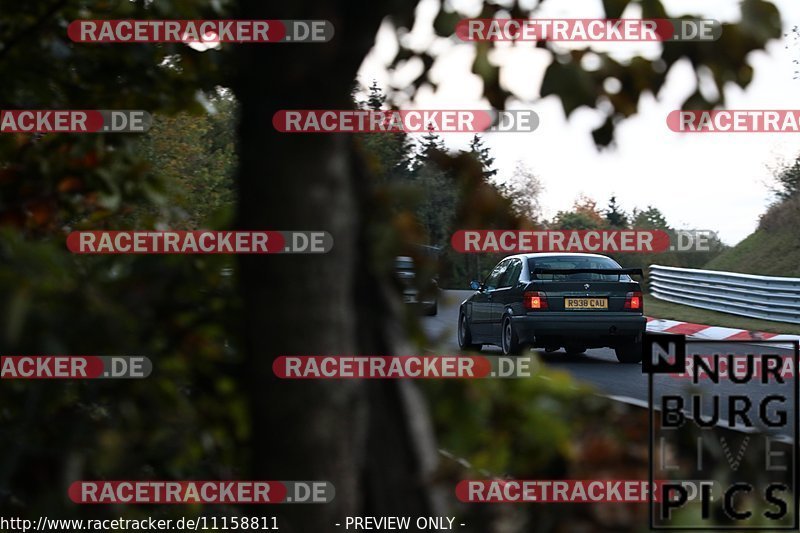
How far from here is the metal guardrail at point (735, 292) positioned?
2445 centimetres

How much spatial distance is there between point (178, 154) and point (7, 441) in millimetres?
45570

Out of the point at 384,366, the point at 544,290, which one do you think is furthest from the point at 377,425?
the point at 544,290

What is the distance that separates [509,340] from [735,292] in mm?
14007

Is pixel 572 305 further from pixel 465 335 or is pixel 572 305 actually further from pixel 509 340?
pixel 465 335

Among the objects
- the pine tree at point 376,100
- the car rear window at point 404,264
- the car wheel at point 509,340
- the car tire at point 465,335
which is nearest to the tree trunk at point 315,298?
the car rear window at point 404,264

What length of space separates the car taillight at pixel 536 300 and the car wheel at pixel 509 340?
471mm

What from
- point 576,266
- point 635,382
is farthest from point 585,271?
point 635,382

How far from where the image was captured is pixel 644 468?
2291 mm

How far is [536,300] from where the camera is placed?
15.5 meters

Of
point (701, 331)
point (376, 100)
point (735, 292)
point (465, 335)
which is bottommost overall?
point (376, 100)

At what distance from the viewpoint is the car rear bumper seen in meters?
15.5

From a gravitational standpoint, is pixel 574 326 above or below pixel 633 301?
below

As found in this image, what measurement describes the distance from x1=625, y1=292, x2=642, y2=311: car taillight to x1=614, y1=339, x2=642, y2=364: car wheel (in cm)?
60

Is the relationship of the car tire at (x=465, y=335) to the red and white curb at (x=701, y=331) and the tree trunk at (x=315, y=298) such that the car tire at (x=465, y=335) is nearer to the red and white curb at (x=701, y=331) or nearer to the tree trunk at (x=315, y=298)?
the red and white curb at (x=701, y=331)
